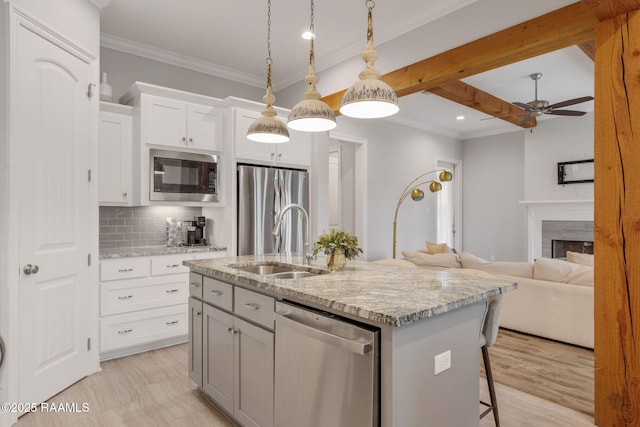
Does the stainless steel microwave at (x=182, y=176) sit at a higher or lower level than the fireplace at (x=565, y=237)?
→ higher

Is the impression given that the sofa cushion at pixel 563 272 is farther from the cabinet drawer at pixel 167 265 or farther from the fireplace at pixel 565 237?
the cabinet drawer at pixel 167 265

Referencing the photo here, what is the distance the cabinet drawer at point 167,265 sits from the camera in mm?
3479

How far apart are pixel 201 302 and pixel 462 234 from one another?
22.2ft

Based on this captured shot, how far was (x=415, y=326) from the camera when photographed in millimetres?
1388

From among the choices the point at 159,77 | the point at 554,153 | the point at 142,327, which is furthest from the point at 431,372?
the point at 554,153

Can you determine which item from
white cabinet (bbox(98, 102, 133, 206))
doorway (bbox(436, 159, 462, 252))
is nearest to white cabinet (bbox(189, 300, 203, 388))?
white cabinet (bbox(98, 102, 133, 206))

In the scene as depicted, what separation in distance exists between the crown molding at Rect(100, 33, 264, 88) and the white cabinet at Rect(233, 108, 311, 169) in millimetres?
872

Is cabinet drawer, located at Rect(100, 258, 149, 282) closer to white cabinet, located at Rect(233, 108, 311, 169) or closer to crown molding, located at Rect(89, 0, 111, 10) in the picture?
white cabinet, located at Rect(233, 108, 311, 169)

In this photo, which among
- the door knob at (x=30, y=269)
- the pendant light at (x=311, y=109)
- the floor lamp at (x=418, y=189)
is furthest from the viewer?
the floor lamp at (x=418, y=189)

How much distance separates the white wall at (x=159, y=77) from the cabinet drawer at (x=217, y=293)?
2569 millimetres

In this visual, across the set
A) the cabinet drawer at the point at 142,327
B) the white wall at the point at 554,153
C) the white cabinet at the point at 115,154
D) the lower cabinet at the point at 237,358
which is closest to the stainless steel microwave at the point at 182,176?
the white cabinet at the point at 115,154

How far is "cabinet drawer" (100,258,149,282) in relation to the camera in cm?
320

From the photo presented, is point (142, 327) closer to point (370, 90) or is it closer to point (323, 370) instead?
point (323, 370)

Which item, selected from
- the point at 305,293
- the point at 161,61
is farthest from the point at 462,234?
the point at 305,293
